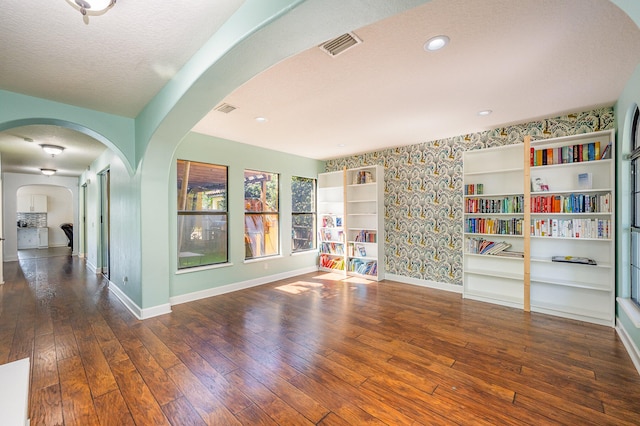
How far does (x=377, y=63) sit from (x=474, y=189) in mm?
2871

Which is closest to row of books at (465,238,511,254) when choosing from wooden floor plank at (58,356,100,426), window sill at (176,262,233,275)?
window sill at (176,262,233,275)

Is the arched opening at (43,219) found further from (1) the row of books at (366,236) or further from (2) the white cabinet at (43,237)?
(1) the row of books at (366,236)

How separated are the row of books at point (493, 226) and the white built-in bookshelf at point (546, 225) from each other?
1cm

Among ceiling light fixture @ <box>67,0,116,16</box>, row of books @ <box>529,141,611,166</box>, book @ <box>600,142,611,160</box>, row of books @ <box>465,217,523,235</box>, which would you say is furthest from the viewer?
row of books @ <box>465,217,523,235</box>

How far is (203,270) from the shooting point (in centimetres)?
432

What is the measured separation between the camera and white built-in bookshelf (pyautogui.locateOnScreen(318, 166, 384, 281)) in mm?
5418

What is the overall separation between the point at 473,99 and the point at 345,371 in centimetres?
310

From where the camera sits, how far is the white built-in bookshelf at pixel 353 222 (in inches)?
213

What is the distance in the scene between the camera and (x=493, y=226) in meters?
4.03

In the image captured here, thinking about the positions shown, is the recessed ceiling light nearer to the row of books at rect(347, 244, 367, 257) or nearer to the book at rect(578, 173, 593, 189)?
the book at rect(578, 173, 593, 189)

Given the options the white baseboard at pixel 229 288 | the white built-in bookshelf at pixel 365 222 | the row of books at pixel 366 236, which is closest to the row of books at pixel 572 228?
the white built-in bookshelf at pixel 365 222

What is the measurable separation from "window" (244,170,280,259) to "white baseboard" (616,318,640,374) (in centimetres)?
488

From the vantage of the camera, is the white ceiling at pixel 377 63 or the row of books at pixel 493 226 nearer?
the white ceiling at pixel 377 63

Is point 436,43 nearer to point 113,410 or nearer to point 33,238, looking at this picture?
point 113,410
